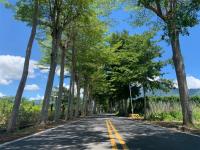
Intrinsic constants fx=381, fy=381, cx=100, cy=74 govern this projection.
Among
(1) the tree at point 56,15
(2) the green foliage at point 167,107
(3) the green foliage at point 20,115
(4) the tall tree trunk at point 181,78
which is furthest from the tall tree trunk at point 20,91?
(2) the green foliage at point 167,107

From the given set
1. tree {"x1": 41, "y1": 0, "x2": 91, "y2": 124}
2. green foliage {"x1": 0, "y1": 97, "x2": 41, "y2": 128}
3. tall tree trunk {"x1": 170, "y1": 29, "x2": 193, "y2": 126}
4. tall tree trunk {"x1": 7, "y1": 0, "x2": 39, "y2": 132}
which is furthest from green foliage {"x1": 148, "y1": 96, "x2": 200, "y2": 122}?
tall tree trunk {"x1": 7, "y1": 0, "x2": 39, "y2": 132}

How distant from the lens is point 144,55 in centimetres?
4459

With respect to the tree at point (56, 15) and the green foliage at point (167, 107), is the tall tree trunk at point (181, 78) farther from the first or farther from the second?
the green foliage at point (167, 107)

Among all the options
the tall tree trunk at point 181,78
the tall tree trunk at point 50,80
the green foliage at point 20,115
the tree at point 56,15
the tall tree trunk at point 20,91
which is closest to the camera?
the tall tree trunk at point 20,91

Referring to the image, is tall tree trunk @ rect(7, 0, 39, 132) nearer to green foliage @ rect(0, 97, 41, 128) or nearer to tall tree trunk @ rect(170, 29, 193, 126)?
green foliage @ rect(0, 97, 41, 128)

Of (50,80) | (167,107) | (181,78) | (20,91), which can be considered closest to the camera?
(20,91)

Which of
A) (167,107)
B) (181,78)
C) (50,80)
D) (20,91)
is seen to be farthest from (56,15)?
(167,107)

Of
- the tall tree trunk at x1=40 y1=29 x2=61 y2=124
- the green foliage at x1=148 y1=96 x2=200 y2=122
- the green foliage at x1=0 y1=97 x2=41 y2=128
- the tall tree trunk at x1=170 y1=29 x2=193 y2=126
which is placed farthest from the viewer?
the green foliage at x1=148 y1=96 x2=200 y2=122

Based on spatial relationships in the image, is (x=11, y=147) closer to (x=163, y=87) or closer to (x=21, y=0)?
(x=21, y=0)

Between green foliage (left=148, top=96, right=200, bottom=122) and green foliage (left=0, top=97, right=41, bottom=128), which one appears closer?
green foliage (left=0, top=97, right=41, bottom=128)

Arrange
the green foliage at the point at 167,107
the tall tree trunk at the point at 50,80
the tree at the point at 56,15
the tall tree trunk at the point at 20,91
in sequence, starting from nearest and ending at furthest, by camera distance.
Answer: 1. the tall tree trunk at the point at 20,91
2. the tall tree trunk at the point at 50,80
3. the tree at the point at 56,15
4. the green foliage at the point at 167,107

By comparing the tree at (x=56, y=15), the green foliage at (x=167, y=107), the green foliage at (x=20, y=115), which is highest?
the tree at (x=56, y=15)

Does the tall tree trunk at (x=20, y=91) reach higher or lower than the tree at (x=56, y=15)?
lower

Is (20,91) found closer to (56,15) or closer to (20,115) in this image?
Result: (20,115)
